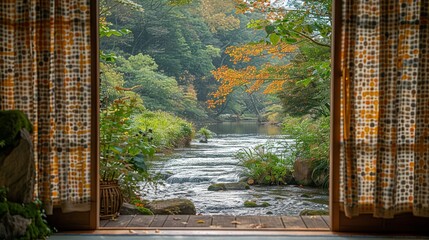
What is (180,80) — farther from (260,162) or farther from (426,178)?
(426,178)

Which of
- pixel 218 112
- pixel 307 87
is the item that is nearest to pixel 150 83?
pixel 218 112

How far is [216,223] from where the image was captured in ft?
12.5

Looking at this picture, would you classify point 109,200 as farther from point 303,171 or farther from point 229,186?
point 303,171

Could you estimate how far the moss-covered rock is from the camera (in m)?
2.76

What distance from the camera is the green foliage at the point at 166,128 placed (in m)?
10.1

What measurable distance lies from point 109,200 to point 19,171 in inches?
47.0

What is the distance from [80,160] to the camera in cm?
325

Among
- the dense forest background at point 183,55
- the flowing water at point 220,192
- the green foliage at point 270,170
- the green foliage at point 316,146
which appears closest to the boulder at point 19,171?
the flowing water at point 220,192

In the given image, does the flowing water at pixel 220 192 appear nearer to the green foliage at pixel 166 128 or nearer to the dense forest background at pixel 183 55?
the green foliage at pixel 166 128

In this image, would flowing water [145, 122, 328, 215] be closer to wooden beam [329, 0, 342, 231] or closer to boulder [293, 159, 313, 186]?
boulder [293, 159, 313, 186]

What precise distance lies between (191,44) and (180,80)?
1.01 meters

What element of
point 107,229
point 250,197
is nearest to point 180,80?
point 250,197

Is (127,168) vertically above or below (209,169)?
above

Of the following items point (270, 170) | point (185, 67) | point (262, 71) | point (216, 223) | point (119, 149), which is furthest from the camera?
point (185, 67)
